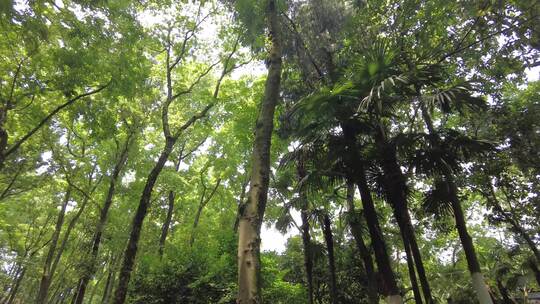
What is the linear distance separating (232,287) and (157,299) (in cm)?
219

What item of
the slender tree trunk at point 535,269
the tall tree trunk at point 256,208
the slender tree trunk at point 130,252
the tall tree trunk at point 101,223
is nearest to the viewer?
the tall tree trunk at point 256,208

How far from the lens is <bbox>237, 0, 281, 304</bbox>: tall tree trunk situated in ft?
10.4

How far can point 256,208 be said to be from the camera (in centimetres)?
369

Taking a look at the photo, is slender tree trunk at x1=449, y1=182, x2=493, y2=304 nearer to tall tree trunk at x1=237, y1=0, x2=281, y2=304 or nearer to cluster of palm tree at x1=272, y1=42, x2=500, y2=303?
cluster of palm tree at x1=272, y1=42, x2=500, y2=303

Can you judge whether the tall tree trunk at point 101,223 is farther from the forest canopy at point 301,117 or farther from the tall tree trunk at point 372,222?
the tall tree trunk at point 372,222

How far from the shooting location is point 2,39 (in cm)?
964

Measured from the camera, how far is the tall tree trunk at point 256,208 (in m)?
3.16

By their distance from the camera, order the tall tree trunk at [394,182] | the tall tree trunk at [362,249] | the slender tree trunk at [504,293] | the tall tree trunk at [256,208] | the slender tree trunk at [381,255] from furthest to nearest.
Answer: the slender tree trunk at [504,293] < the tall tree trunk at [362,249] < the tall tree trunk at [394,182] < the slender tree trunk at [381,255] < the tall tree trunk at [256,208]

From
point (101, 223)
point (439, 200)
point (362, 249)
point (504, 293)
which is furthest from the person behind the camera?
point (504, 293)

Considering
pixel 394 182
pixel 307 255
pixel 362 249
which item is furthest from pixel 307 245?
pixel 394 182

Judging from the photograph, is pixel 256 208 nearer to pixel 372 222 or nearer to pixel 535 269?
pixel 372 222

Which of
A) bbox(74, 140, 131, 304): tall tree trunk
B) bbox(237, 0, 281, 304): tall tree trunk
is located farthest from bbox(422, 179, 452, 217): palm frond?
bbox(74, 140, 131, 304): tall tree trunk

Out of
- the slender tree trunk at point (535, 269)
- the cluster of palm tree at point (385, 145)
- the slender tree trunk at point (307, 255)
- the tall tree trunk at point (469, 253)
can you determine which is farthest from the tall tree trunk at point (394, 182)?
the slender tree trunk at point (535, 269)

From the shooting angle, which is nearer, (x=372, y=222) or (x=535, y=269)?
(x=372, y=222)
